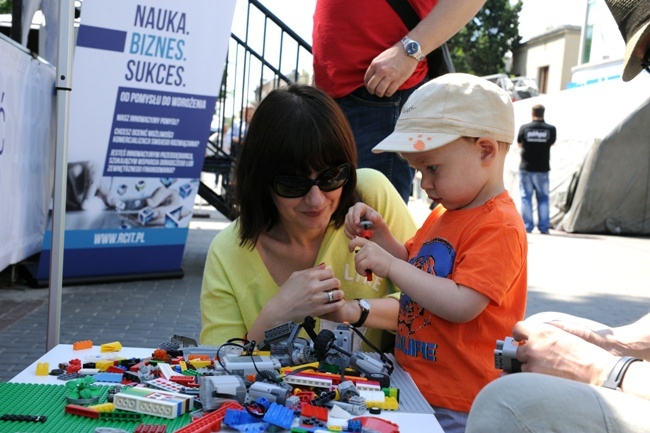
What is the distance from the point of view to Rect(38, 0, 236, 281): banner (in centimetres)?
632

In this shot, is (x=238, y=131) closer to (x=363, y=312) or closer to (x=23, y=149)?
(x=23, y=149)

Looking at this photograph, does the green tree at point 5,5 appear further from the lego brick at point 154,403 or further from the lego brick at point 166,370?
the lego brick at point 154,403

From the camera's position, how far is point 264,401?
1.71m

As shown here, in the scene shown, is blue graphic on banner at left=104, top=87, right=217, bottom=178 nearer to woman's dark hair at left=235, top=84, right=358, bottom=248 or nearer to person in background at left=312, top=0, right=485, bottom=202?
person in background at left=312, top=0, right=485, bottom=202

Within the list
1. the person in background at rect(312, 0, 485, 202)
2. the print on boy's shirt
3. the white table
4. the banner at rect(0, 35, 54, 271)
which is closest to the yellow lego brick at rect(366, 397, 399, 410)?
the white table

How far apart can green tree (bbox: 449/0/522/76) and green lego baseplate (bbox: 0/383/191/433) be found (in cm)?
5437

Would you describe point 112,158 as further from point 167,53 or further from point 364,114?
point 364,114

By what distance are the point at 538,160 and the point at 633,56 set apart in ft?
42.6

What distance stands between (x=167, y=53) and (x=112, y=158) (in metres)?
0.98

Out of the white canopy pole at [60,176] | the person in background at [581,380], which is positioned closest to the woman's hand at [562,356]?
the person in background at [581,380]

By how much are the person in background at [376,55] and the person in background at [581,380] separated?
132cm

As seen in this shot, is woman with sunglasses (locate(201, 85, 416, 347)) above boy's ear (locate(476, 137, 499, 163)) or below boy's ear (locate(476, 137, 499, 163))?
below

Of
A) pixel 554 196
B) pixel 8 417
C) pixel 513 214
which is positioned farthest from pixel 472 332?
pixel 554 196

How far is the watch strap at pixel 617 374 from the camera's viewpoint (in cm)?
167
